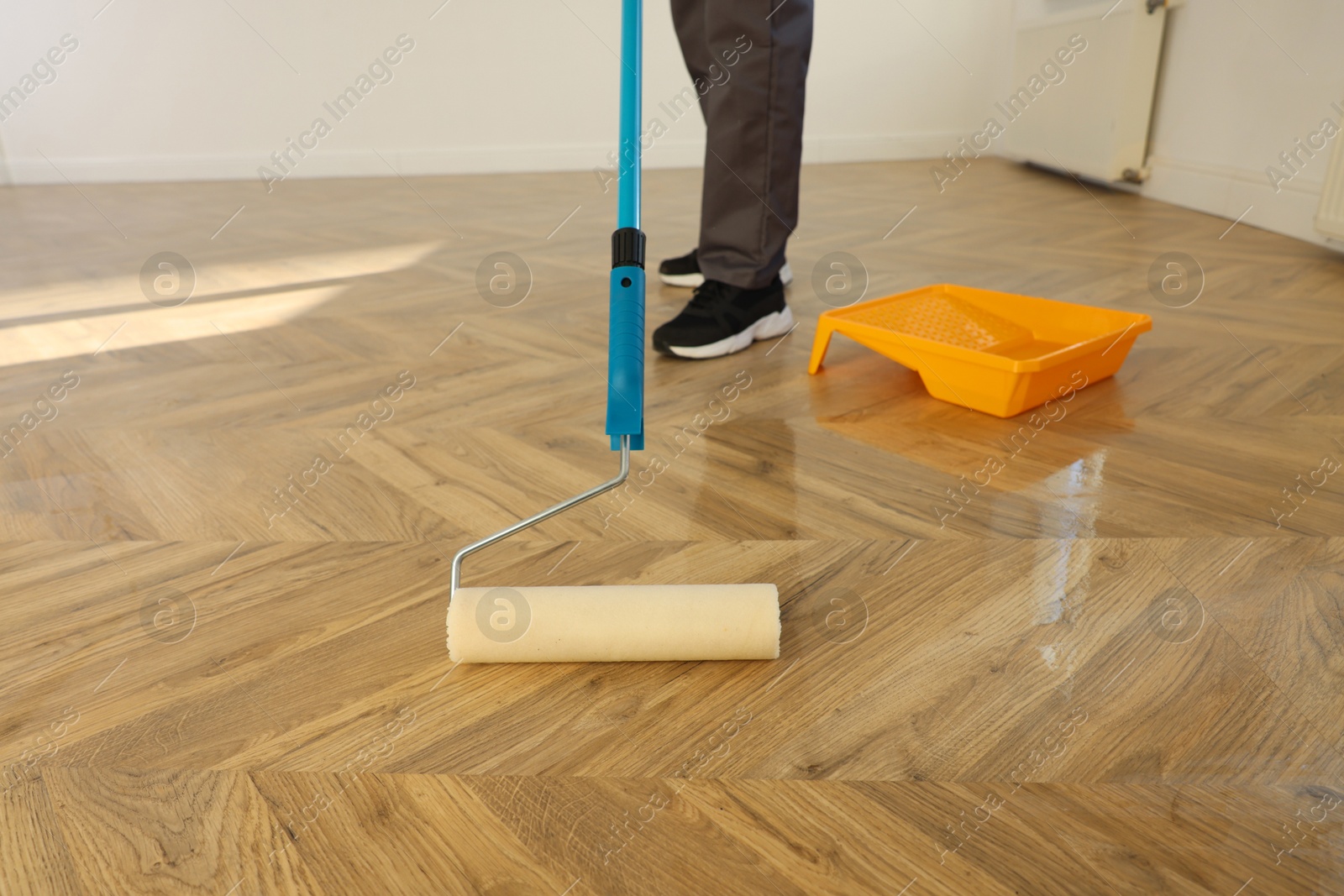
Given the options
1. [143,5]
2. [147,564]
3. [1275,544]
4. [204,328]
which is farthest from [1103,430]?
[143,5]

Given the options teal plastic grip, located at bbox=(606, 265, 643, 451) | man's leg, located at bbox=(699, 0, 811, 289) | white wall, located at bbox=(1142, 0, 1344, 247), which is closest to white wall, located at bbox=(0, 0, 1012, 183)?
white wall, located at bbox=(1142, 0, 1344, 247)

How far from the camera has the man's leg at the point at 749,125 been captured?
4.10ft

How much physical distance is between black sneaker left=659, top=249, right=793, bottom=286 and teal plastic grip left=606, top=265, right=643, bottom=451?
3.49 feet

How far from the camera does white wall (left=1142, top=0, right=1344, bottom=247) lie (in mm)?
2160

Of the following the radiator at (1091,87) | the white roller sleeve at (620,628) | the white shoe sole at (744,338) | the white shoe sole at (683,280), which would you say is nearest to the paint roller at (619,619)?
the white roller sleeve at (620,628)

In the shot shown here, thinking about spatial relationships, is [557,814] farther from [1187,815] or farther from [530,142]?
[530,142]

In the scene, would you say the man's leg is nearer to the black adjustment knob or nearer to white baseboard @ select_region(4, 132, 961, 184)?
the black adjustment knob

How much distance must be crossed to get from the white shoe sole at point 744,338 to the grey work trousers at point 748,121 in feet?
0.22

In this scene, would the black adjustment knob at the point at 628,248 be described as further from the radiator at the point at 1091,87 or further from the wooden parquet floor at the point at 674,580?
the radiator at the point at 1091,87

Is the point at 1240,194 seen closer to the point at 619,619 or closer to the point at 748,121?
the point at 748,121

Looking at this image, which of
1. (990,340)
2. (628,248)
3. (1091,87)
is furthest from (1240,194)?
(628,248)

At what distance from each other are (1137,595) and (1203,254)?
1.56 metres

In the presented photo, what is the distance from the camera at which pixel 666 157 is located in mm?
3992

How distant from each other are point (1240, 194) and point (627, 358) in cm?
236
